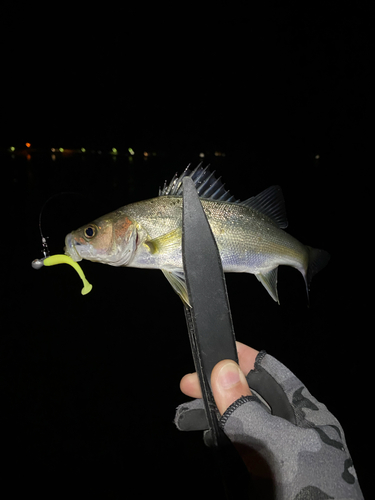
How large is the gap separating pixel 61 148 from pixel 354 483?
3515 inches

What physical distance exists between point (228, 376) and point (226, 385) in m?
0.04

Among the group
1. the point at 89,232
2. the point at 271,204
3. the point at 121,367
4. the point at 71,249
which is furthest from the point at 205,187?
the point at 121,367

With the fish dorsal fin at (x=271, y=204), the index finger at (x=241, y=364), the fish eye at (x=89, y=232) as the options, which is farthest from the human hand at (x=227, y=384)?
the fish dorsal fin at (x=271, y=204)

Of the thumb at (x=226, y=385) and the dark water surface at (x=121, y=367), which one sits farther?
the dark water surface at (x=121, y=367)

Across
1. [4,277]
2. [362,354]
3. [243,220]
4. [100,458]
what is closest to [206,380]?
[243,220]

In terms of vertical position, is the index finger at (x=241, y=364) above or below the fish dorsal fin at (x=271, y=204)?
below

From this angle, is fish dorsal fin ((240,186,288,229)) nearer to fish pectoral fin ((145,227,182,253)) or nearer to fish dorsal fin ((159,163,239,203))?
fish dorsal fin ((159,163,239,203))

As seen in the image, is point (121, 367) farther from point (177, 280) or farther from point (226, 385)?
point (226, 385)

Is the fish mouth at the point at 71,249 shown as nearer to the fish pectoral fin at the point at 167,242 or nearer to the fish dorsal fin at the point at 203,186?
the fish pectoral fin at the point at 167,242

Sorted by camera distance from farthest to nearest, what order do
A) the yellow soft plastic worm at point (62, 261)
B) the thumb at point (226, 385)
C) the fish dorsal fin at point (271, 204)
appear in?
the fish dorsal fin at point (271, 204) → the yellow soft plastic worm at point (62, 261) → the thumb at point (226, 385)

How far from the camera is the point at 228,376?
1.46 meters

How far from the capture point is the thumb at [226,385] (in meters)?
1.43

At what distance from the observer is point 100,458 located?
118 inches

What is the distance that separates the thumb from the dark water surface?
2.06 meters
